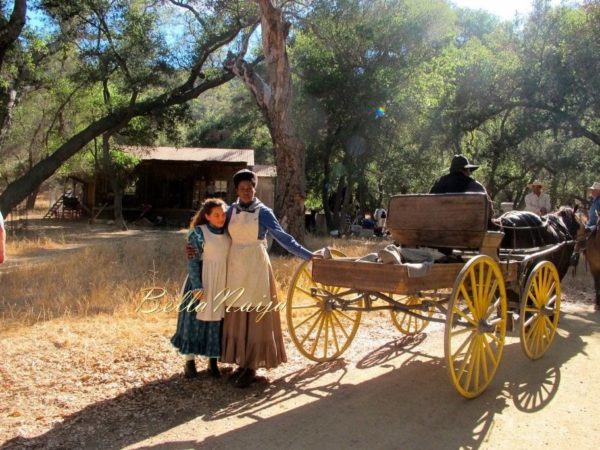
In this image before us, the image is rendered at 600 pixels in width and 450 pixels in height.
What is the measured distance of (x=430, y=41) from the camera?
19.6 m

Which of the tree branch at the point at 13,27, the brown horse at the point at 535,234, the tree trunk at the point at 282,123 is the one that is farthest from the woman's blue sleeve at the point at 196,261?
the tree branch at the point at 13,27

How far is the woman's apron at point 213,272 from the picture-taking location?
4875 millimetres

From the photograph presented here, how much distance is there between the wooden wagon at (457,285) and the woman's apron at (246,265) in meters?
0.48

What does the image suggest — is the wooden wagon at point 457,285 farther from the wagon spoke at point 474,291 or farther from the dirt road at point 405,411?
the dirt road at point 405,411

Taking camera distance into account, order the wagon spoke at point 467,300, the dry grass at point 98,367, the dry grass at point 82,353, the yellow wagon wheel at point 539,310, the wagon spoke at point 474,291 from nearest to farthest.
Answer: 1. the dry grass at point 98,367
2. the dry grass at point 82,353
3. the wagon spoke at point 467,300
4. the wagon spoke at point 474,291
5. the yellow wagon wheel at point 539,310

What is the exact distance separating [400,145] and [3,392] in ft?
67.2

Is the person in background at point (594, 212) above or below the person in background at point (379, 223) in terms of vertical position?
above

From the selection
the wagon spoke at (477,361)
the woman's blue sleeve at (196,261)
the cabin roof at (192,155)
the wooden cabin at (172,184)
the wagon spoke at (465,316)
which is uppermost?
the cabin roof at (192,155)

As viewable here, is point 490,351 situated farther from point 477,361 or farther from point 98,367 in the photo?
point 98,367

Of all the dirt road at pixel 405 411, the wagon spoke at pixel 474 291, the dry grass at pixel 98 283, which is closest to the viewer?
the dirt road at pixel 405 411

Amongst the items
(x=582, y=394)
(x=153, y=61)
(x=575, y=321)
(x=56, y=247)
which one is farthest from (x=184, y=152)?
(x=582, y=394)

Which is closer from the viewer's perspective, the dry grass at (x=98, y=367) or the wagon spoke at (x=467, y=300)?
the dry grass at (x=98, y=367)

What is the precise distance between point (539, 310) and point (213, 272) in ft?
11.6

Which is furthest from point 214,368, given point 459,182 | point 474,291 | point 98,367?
point 459,182
